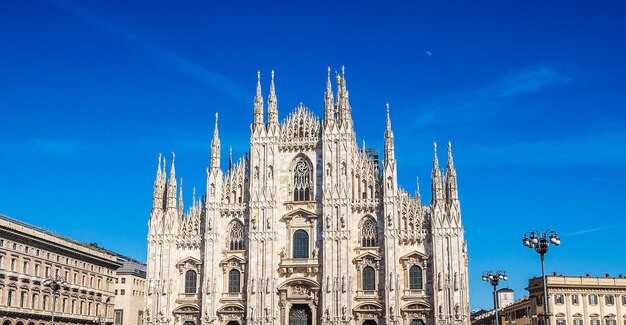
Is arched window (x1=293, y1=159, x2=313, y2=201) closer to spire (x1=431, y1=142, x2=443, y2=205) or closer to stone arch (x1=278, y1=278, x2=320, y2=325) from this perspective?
stone arch (x1=278, y1=278, x2=320, y2=325)

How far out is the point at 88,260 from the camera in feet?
278

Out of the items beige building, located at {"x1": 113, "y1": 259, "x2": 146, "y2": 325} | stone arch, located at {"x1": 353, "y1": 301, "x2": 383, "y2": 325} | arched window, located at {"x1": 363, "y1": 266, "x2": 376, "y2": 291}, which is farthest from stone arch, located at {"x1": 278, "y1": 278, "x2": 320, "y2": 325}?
beige building, located at {"x1": 113, "y1": 259, "x2": 146, "y2": 325}

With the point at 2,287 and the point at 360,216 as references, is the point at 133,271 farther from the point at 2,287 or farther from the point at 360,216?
the point at 360,216

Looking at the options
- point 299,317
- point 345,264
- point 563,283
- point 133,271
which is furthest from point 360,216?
point 133,271

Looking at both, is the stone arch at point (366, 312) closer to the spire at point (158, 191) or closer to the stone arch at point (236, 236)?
the stone arch at point (236, 236)

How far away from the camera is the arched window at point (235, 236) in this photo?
226 feet

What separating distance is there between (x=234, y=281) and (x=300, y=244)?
21.6 ft

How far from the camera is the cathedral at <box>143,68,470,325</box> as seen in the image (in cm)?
6469

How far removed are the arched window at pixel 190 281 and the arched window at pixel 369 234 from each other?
15110mm

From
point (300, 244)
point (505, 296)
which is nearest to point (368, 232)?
point (300, 244)

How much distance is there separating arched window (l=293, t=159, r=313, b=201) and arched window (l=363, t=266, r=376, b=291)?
26.6 ft

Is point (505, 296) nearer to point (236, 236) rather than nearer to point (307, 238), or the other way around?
point (307, 238)

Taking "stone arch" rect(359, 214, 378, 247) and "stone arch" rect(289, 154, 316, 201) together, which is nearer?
"stone arch" rect(359, 214, 378, 247)

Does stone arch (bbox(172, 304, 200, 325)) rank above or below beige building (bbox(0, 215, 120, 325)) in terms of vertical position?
below
